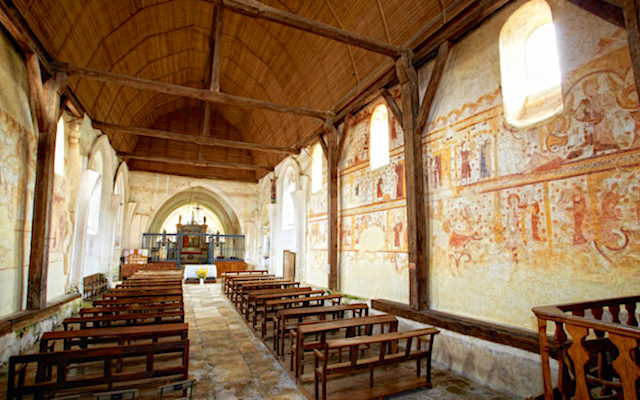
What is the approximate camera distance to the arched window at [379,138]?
26.9 feet

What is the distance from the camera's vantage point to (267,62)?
1165cm

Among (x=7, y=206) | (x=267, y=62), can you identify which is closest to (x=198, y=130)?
(x=267, y=62)

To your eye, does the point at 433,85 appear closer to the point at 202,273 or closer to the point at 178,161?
the point at 178,161

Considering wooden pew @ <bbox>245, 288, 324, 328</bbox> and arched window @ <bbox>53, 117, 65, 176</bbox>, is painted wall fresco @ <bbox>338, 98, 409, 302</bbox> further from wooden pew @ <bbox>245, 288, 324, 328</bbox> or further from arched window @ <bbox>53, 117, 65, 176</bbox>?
arched window @ <bbox>53, 117, 65, 176</bbox>

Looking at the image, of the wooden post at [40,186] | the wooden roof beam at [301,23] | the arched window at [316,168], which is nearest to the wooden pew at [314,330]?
the wooden roof beam at [301,23]

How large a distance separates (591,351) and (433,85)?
480 centimetres

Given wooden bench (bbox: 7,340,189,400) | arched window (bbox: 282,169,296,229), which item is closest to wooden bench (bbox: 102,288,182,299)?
wooden bench (bbox: 7,340,189,400)

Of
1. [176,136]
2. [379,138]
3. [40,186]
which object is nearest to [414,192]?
[379,138]

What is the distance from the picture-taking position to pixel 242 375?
15.6ft

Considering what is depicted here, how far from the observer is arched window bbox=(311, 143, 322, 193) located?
39.2 feet

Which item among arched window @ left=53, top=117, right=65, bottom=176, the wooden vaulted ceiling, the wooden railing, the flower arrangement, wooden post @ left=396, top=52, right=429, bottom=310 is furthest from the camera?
the flower arrangement

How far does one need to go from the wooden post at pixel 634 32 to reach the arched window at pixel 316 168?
29.2ft

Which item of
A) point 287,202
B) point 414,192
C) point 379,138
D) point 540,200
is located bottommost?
point 540,200

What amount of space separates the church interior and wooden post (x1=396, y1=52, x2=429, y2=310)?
0.12 feet
